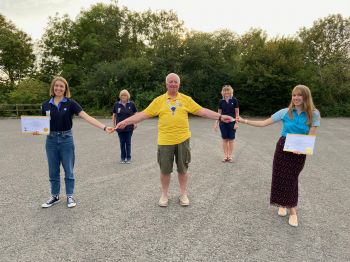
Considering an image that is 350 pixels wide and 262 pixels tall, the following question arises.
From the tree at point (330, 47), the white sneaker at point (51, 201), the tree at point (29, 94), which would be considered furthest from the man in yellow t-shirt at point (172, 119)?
the tree at point (330, 47)

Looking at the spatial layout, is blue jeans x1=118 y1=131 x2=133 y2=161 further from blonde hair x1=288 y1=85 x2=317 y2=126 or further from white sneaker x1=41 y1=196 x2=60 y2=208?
blonde hair x1=288 y1=85 x2=317 y2=126

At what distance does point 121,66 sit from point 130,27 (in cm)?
944

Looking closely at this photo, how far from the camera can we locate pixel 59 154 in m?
4.30

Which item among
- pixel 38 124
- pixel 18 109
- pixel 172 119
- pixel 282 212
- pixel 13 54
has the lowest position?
pixel 18 109

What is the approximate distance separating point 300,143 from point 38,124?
3475 mm

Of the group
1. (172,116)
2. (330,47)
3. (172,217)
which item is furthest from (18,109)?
(330,47)

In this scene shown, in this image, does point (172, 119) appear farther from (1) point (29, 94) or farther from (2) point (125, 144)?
(1) point (29, 94)

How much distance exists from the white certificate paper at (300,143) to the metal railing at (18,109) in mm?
20146

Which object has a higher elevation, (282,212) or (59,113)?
(59,113)

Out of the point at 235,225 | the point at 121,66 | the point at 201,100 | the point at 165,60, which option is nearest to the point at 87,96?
the point at 121,66

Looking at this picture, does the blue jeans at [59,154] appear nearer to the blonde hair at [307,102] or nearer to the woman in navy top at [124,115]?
the woman in navy top at [124,115]

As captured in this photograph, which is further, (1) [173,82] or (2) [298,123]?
(1) [173,82]

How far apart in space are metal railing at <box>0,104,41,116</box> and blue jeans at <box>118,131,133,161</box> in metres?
15.8

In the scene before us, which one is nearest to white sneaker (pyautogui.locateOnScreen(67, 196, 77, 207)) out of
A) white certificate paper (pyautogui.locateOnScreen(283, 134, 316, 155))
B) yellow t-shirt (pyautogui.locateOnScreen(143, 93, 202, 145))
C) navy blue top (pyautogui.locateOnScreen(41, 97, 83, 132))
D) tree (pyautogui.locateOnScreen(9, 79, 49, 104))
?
navy blue top (pyautogui.locateOnScreen(41, 97, 83, 132))
